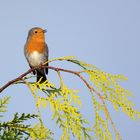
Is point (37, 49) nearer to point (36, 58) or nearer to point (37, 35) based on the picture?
point (36, 58)

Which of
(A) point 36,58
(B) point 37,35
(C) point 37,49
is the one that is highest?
(B) point 37,35

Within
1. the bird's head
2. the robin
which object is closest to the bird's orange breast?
the robin

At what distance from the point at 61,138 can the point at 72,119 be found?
0.30 m

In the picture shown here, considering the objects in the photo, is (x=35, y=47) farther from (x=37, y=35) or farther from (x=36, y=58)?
(x=37, y=35)

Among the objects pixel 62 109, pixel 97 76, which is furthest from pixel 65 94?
pixel 97 76

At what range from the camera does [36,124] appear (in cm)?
440

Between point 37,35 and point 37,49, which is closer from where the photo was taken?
point 37,49

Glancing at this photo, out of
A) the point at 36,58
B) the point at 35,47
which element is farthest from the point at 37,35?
the point at 36,58

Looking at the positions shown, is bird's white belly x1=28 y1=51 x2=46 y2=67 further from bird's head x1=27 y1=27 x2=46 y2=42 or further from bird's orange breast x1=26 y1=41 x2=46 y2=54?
bird's head x1=27 y1=27 x2=46 y2=42

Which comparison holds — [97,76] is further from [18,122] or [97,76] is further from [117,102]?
[18,122]

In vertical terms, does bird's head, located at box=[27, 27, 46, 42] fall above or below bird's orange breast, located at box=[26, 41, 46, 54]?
above

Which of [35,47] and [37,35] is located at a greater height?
[37,35]

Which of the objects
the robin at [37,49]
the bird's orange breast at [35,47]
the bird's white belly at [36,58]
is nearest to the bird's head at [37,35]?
the robin at [37,49]

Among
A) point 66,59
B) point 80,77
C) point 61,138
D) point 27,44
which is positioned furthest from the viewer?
point 27,44
